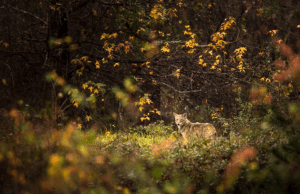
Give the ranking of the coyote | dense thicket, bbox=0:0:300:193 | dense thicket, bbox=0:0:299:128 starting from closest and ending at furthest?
dense thicket, bbox=0:0:300:193 → the coyote → dense thicket, bbox=0:0:299:128

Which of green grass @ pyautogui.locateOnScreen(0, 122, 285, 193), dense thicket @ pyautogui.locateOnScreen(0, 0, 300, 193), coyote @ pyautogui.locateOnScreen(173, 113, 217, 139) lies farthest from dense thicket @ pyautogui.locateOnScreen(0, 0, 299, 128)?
green grass @ pyautogui.locateOnScreen(0, 122, 285, 193)

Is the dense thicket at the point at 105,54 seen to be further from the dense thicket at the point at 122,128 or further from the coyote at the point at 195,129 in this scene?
the coyote at the point at 195,129

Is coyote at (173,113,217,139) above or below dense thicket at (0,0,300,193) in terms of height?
below

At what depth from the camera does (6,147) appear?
16.4 feet

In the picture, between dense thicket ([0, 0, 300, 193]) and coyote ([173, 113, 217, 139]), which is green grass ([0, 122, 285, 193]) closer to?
dense thicket ([0, 0, 300, 193])

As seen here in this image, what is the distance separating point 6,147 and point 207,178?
324cm

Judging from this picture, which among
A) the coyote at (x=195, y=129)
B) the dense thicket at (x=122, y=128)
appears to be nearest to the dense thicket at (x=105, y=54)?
the dense thicket at (x=122, y=128)

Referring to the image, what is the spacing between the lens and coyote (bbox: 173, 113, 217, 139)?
26.3 ft

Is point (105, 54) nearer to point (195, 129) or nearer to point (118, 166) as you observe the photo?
point (195, 129)

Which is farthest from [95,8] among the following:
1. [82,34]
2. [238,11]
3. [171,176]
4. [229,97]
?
[238,11]

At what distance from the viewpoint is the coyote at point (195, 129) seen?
8.01m

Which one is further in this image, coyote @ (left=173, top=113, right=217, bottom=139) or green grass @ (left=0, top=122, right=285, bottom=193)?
coyote @ (left=173, top=113, right=217, bottom=139)

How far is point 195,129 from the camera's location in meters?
8.62

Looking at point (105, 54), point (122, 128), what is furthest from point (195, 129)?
point (105, 54)
